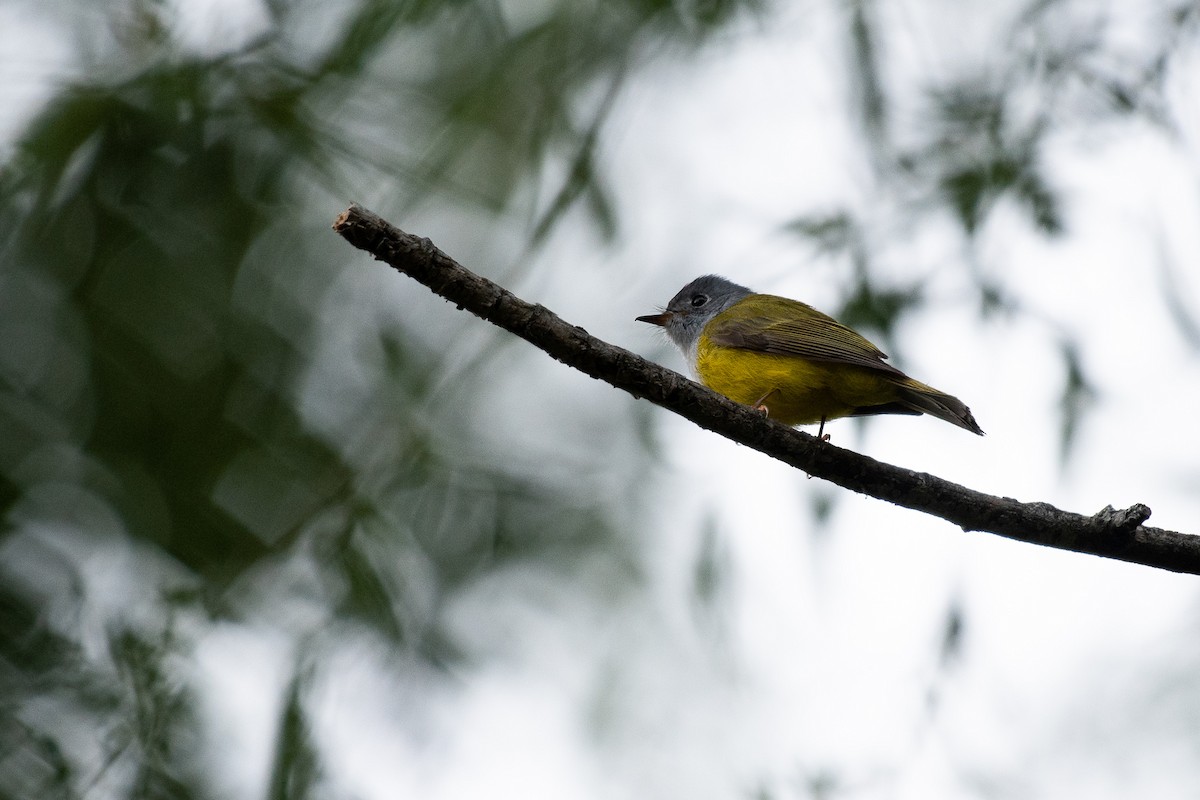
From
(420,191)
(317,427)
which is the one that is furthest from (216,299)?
(420,191)

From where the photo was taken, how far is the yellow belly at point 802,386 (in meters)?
3.98

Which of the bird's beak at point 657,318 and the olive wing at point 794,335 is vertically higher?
the bird's beak at point 657,318

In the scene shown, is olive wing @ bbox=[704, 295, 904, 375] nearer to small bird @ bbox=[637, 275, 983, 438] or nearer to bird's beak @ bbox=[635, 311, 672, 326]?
small bird @ bbox=[637, 275, 983, 438]

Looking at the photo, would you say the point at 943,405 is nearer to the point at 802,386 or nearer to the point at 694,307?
the point at 802,386

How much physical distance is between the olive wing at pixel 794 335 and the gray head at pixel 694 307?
0.44 metres

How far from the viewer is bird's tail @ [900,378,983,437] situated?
3.81 metres

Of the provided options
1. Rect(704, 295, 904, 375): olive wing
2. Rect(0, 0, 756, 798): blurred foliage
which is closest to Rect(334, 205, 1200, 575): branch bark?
Rect(704, 295, 904, 375): olive wing

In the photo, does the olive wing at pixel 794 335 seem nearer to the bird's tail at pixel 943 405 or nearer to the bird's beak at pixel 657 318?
the bird's tail at pixel 943 405

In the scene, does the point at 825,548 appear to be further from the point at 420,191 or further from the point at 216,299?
the point at 216,299

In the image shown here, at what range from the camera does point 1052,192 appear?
4266 mm

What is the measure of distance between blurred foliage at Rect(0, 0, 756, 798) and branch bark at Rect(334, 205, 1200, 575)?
5.97ft

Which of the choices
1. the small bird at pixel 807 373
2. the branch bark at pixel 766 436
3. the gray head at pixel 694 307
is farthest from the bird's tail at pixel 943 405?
the gray head at pixel 694 307

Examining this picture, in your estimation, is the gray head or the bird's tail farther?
the gray head

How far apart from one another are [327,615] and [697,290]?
2389 millimetres
